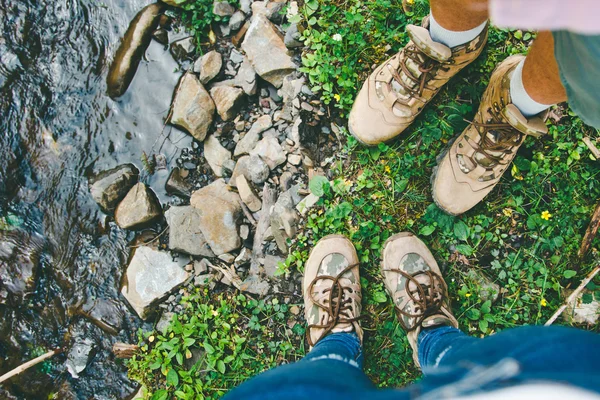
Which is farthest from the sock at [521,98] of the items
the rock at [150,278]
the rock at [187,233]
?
the rock at [150,278]

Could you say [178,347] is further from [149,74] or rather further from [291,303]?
[149,74]

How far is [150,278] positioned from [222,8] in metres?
2.11

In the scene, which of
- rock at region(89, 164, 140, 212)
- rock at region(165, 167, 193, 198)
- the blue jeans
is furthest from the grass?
the blue jeans

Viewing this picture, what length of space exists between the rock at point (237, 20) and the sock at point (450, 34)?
58.8 inches

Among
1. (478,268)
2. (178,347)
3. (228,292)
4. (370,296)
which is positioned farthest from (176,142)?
(478,268)

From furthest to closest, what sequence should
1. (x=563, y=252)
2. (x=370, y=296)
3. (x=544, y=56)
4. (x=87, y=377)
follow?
(x=87, y=377)
(x=370, y=296)
(x=563, y=252)
(x=544, y=56)

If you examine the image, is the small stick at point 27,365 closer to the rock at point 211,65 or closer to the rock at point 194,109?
the rock at point 194,109

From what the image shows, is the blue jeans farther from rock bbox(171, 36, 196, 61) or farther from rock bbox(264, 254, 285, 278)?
rock bbox(171, 36, 196, 61)

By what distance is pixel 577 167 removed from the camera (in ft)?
8.54

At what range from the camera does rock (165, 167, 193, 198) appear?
3139mm

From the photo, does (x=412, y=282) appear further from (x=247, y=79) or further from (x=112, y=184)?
(x=112, y=184)

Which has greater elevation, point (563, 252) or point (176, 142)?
point (176, 142)

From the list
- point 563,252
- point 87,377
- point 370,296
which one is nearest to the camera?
point 563,252

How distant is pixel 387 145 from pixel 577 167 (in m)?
1.22
